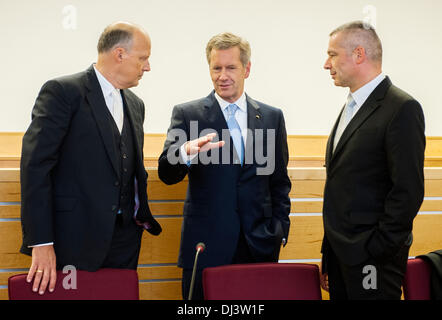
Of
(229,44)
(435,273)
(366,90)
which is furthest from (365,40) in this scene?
(435,273)

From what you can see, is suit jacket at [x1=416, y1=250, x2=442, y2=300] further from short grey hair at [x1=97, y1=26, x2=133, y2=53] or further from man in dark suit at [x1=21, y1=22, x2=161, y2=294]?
short grey hair at [x1=97, y1=26, x2=133, y2=53]

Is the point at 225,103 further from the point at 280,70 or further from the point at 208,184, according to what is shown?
the point at 280,70

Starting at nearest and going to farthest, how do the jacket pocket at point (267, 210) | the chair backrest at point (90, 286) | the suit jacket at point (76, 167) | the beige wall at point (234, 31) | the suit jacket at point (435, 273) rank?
the chair backrest at point (90, 286) → the suit jacket at point (435, 273) → the suit jacket at point (76, 167) → the jacket pocket at point (267, 210) → the beige wall at point (234, 31)

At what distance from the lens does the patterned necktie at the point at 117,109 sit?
183 centimetres

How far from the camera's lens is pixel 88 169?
1.65 m

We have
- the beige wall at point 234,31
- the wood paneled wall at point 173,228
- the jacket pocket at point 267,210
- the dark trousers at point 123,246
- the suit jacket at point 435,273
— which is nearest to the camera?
the suit jacket at point 435,273

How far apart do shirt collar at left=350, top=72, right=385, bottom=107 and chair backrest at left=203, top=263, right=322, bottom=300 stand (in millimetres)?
712

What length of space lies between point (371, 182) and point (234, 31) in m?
4.60

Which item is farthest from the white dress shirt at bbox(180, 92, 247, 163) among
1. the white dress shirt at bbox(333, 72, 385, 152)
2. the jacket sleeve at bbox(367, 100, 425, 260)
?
the jacket sleeve at bbox(367, 100, 425, 260)

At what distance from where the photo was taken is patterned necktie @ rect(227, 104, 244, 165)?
76.6 inches

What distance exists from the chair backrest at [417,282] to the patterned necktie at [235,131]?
0.77 m

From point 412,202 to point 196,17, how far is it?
480 cm

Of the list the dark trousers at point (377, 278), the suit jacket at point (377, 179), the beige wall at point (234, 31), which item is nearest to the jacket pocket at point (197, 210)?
the suit jacket at point (377, 179)

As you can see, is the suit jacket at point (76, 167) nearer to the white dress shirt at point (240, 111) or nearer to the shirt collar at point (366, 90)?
the white dress shirt at point (240, 111)
